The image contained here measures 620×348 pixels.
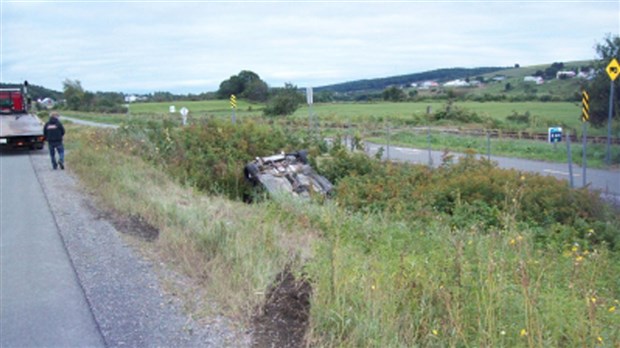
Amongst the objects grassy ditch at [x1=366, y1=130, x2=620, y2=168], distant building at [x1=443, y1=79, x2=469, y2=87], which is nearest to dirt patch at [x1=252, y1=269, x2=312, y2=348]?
grassy ditch at [x1=366, y1=130, x2=620, y2=168]

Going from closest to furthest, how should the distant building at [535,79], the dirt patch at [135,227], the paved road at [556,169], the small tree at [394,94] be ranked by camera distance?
1. the dirt patch at [135,227]
2. the paved road at [556,169]
3. the distant building at [535,79]
4. the small tree at [394,94]

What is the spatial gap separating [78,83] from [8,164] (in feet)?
345

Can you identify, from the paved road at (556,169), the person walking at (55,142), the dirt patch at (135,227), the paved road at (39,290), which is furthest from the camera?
the paved road at (556,169)

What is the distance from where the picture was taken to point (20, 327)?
17.5 feet

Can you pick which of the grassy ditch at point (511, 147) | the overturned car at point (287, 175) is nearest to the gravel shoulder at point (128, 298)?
the overturned car at point (287, 175)

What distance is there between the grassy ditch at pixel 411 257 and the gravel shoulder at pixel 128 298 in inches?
14.2

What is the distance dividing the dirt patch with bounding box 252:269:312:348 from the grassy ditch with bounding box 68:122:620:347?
126 mm

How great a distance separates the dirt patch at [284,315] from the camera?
15.8 feet

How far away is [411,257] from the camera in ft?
20.2

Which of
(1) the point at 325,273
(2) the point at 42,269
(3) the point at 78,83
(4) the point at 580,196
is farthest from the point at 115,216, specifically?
(3) the point at 78,83

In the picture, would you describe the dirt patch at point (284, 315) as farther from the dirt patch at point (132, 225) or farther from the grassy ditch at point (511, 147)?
the grassy ditch at point (511, 147)

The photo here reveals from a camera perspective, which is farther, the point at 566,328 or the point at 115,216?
the point at 115,216

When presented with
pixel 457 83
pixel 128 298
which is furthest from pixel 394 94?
pixel 128 298

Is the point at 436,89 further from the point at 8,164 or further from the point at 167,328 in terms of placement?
the point at 167,328
